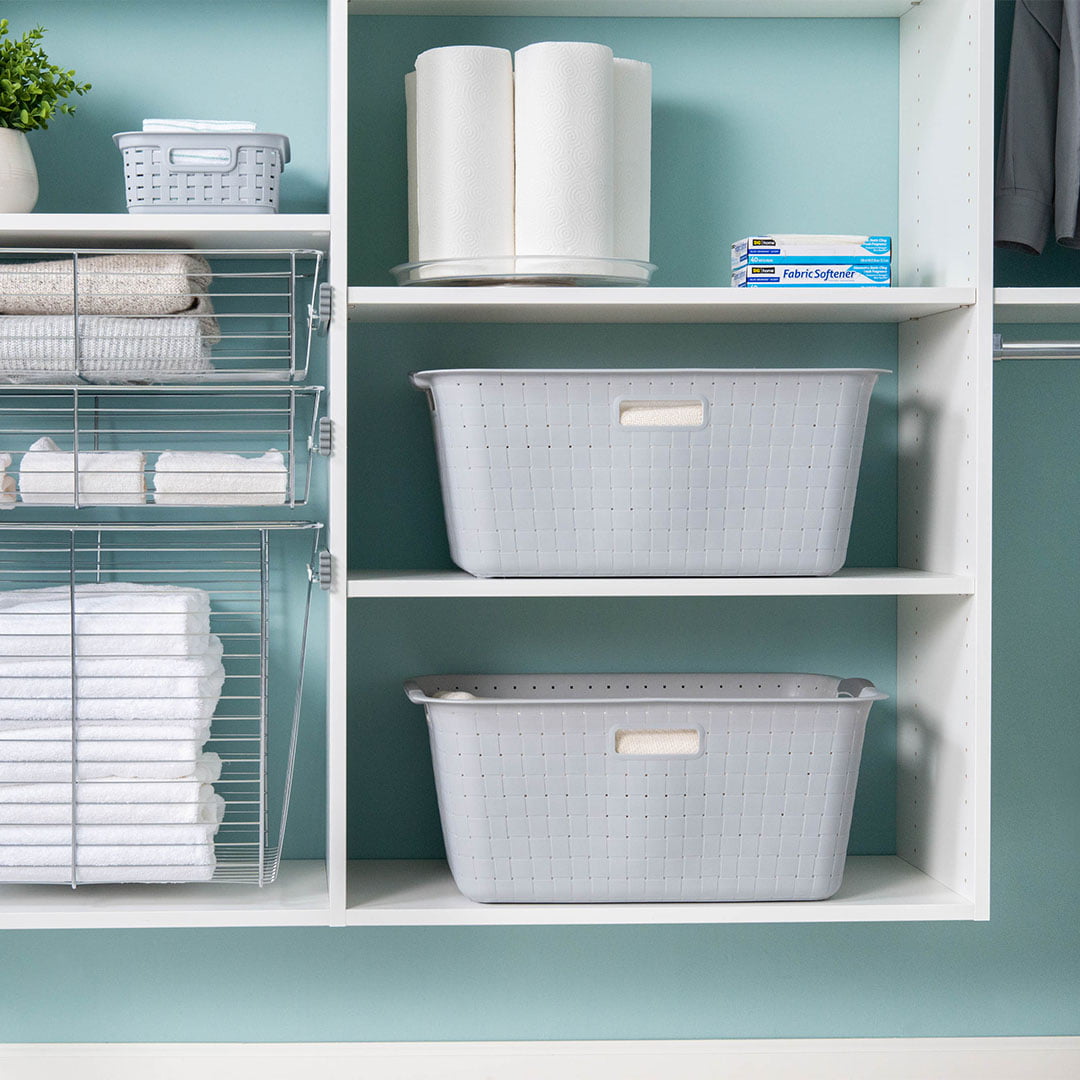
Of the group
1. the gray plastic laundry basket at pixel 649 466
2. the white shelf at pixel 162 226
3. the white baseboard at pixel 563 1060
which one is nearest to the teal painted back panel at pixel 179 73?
the white shelf at pixel 162 226

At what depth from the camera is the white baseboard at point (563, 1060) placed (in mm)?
1624

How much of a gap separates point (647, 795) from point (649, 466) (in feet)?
1.28

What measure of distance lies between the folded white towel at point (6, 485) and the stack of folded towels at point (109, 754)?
0.45 feet

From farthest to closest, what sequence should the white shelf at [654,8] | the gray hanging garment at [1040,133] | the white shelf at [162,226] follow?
1. the white shelf at [654,8]
2. the gray hanging garment at [1040,133]
3. the white shelf at [162,226]

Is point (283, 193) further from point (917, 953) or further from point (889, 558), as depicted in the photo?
point (917, 953)

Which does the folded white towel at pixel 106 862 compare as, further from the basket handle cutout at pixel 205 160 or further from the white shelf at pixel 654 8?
the white shelf at pixel 654 8

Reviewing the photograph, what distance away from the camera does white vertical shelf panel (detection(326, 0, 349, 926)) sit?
1.34 metres

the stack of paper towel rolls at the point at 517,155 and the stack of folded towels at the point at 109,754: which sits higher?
the stack of paper towel rolls at the point at 517,155

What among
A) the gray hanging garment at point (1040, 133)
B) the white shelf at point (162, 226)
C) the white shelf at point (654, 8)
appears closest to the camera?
the white shelf at point (162, 226)

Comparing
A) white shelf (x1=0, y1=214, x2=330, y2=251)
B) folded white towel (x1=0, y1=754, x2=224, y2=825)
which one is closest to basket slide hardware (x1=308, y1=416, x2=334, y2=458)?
white shelf (x1=0, y1=214, x2=330, y2=251)

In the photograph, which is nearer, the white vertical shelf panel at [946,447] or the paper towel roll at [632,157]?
the white vertical shelf panel at [946,447]

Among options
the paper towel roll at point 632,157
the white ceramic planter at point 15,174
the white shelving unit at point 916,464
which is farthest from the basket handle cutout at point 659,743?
the white ceramic planter at point 15,174

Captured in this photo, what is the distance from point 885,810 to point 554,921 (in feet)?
1.83

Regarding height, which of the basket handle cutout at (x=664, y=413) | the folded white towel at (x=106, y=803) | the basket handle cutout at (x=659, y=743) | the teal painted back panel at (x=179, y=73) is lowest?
the folded white towel at (x=106, y=803)
